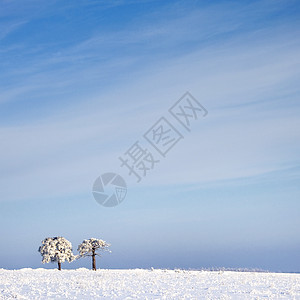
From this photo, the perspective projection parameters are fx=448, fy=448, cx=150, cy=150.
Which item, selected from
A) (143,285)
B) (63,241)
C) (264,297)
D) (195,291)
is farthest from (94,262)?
(264,297)

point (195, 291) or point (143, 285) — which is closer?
point (195, 291)

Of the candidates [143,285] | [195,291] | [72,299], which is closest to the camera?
[72,299]

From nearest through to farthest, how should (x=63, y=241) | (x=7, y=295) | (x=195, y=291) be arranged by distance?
(x=7, y=295)
(x=195, y=291)
(x=63, y=241)

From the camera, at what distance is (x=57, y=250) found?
216 ft

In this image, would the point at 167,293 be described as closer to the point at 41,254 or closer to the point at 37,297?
the point at 37,297

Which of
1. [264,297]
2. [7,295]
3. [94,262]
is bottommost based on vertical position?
[264,297]

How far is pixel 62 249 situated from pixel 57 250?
2.58 ft

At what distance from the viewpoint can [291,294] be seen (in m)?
26.2

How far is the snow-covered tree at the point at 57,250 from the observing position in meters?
65.2

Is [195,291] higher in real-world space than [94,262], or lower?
lower

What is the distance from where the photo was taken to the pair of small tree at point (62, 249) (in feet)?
210

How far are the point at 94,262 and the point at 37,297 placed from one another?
1506 inches

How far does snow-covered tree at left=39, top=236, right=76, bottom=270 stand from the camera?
65.2 metres

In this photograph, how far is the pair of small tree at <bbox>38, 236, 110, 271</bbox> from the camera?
6388 cm
